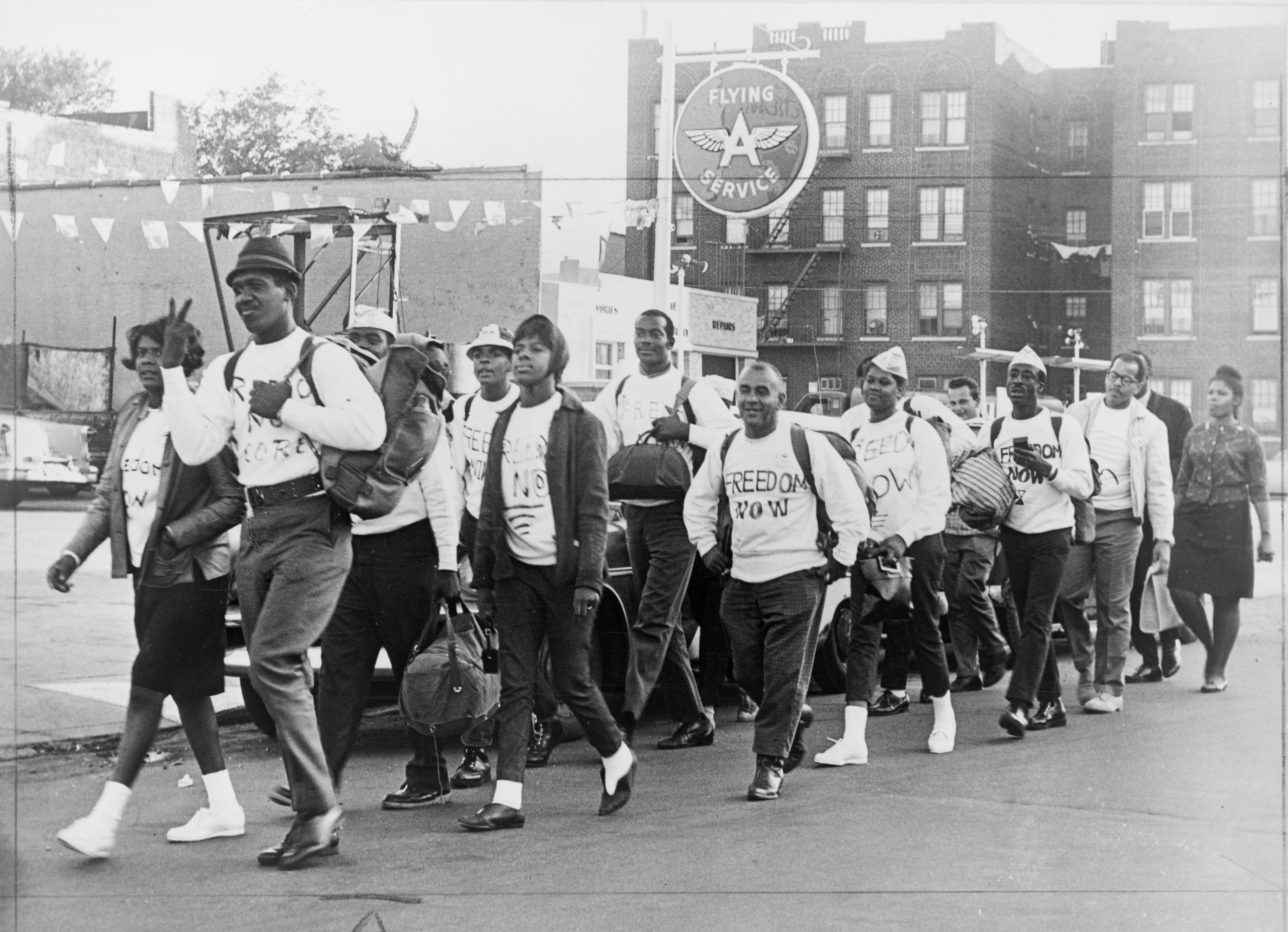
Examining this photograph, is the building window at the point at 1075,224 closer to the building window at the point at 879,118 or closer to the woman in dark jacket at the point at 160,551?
the building window at the point at 879,118

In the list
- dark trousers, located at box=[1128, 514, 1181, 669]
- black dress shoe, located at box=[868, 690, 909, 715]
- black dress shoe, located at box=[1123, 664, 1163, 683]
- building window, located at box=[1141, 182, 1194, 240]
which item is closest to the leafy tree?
building window, located at box=[1141, 182, 1194, 240]

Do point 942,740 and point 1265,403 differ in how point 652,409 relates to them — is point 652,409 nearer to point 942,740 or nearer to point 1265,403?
point 942,740

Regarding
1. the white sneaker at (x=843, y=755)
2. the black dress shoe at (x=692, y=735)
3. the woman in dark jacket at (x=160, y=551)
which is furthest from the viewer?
the black dress shoe at (x=692, y=735)

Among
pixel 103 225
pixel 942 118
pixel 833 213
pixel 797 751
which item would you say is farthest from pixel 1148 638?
pixel 103 225

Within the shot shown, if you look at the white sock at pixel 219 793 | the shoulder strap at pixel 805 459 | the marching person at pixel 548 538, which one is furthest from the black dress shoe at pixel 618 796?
the white sock at pixel 219 793

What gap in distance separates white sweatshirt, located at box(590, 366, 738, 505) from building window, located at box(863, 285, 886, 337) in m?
0.81

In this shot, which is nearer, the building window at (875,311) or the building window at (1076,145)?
the building window at (1076,145)

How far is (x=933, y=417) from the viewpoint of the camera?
845 centimetres

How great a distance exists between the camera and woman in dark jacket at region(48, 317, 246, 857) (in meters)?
5.56

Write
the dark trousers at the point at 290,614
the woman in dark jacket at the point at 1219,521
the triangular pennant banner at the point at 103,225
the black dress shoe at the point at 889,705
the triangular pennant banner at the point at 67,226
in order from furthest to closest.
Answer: the black dress shoe at the point at 889,705 → the woman in dark jacket at the point at 1219,521 → the triangular pennant banner at the point at 103,225 → the triangular pennant banner at the point at 67,226 → the dark trousers at the point at 290,614

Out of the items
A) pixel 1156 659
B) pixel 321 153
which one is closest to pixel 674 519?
pixel 321 153

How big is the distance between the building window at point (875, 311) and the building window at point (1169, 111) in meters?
1.43

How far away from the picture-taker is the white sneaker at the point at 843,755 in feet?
24.2

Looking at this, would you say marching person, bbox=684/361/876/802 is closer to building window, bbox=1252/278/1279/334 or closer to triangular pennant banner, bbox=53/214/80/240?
building window, bbox=1252/278/1279/334
